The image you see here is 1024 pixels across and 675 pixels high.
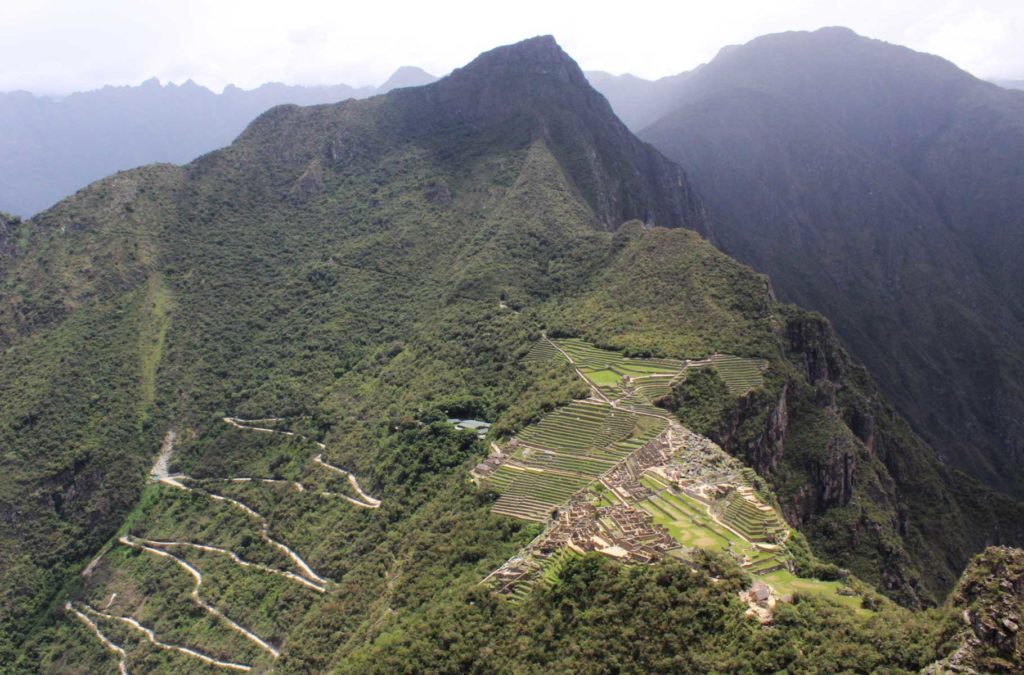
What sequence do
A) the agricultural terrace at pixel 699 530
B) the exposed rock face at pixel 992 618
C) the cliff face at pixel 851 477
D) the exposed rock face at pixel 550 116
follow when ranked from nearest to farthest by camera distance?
the exposed rock face at pixel 992 618
the agricultural terrace at pixel 699 530
the cliff face at pixel 851 477
the exposed rock face at pixel 550 116

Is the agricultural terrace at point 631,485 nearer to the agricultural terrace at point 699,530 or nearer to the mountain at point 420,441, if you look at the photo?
the agricultural terrace at point 699,530

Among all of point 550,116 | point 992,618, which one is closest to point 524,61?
point 550,116

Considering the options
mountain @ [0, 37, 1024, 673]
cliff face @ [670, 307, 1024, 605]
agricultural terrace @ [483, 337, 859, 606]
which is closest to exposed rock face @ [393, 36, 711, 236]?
mountain @ [0, 37, 1024, 673]

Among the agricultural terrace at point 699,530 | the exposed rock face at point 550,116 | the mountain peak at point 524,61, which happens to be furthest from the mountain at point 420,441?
the mountain peak at point 524,61

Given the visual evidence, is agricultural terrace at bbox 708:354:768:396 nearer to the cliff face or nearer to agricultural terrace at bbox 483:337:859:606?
agricultural terrace at bbox 483:337:859:606

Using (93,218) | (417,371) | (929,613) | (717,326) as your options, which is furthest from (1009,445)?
(93,218)
